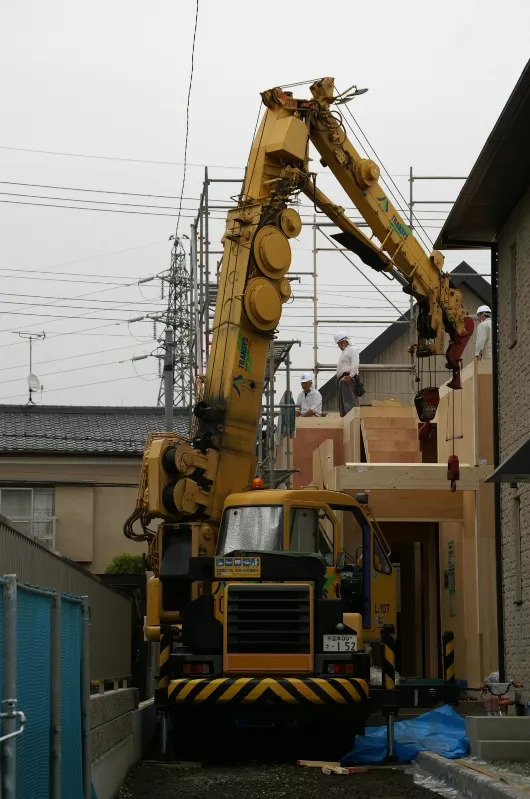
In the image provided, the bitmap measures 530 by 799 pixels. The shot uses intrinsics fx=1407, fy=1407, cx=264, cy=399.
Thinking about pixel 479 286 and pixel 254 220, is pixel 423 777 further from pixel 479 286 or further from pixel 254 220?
pixel 479 286

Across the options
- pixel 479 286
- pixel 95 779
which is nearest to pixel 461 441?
pixel 95 779

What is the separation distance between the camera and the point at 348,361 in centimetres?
2916

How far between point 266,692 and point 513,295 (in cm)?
791

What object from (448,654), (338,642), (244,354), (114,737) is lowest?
(114,737)

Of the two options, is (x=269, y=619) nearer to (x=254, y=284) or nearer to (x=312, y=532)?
(x=312, y=532)

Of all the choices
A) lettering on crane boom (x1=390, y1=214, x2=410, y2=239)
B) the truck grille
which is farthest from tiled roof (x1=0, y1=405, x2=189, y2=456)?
A: the truck grille

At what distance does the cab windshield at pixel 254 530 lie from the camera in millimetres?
16906

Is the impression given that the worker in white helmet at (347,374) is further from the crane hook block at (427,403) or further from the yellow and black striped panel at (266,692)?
the yellow and black striped panel at (266,692)

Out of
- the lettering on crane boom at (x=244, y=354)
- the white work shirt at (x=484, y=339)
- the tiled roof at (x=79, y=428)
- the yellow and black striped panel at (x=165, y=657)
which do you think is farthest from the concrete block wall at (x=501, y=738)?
the tiled roof at (x=79, y=428)

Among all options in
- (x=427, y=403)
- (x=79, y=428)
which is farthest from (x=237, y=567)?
(x=79, y=428)

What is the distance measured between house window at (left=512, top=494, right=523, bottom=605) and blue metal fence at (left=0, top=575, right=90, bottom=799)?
10.3 m

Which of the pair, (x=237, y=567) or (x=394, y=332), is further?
(x=394, y=332)

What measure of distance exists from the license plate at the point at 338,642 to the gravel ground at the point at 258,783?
4.60 feet

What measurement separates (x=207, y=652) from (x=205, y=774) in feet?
5.24
